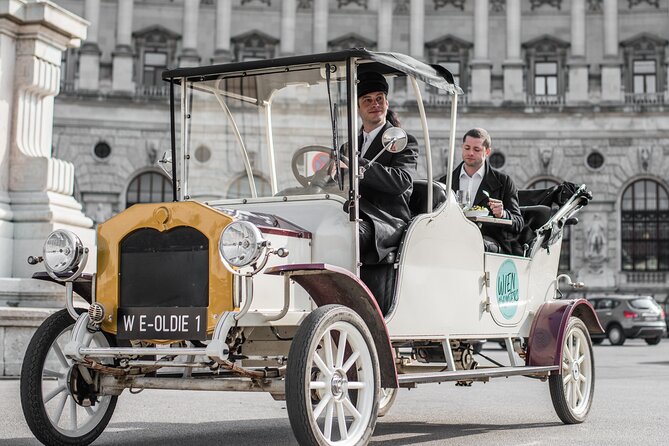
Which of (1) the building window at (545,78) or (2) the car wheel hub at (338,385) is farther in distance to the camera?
(1) the building window at (545,78)

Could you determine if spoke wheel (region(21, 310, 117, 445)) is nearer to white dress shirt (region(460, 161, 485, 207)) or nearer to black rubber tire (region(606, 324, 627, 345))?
white dress shirt (region(460, 161, 485, 207))

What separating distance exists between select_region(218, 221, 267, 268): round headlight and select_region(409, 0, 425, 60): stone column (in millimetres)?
40764

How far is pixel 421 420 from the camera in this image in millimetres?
8250

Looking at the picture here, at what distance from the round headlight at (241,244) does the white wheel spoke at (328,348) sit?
22.5 inches

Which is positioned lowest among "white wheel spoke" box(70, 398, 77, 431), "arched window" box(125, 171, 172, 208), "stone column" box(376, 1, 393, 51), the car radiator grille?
"white wheel spoke" box(70, 398, 77, 431)

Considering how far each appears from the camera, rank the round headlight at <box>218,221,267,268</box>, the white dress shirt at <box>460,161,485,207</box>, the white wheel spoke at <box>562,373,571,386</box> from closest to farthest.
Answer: the round headlight at <box>218,221,267,268</box> < the white wheel spoke at <box>562,373,571,386</box> < the white dress shirt at <box>460,161,485,207</box>

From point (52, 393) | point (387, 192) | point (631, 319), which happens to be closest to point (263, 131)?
point (387, 192)

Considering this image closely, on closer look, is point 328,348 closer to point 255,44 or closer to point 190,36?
point 190,36

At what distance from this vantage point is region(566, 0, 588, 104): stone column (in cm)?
4391

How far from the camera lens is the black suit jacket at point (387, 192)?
20.9 feet

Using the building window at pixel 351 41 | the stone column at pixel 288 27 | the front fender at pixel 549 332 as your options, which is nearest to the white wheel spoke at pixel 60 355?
the front fender at pixel 549 332

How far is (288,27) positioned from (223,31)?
286 cm

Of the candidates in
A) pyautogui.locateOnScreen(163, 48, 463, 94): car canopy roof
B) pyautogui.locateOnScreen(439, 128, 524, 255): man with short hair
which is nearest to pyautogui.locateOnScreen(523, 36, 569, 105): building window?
pyautogui.locateOnScreen(439, 128, 524, 255): man with short hair

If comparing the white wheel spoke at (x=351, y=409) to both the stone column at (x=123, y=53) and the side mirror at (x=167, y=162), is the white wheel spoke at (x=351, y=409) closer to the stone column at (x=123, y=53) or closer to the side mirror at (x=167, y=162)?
the side mirror at (x=167, y=162)
